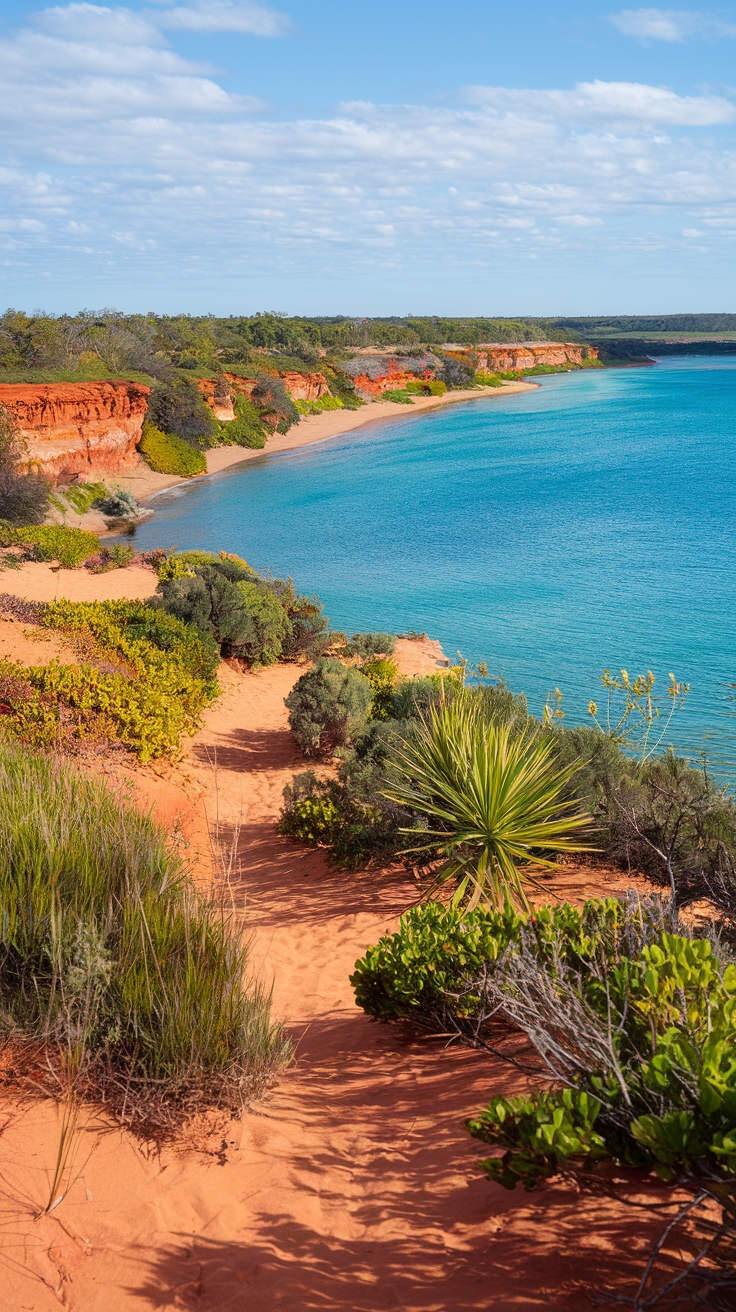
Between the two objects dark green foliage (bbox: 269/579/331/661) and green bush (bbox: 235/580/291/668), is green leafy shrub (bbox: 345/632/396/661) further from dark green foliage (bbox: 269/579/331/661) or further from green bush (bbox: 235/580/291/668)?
green bush (bbox: 235/580/291/668)

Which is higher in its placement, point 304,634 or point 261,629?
point 261,629

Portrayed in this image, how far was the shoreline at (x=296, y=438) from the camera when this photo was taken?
36938 millimetres

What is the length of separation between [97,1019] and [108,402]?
35330mm

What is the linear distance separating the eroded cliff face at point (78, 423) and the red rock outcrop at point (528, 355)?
200 ft

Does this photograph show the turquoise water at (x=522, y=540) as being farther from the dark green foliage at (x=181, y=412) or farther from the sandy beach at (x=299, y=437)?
the dark green foliage at (x=181, y=412)

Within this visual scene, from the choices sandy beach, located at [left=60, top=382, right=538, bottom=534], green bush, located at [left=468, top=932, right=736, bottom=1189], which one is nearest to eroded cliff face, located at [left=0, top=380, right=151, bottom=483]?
sandy beach, located at [left=60, top=382, right=538, bottom=534]

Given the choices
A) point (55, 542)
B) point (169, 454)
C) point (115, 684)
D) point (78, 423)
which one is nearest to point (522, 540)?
point (55, 542)

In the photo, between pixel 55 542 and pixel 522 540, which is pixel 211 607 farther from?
pixel 522 540

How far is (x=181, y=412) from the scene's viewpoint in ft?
140

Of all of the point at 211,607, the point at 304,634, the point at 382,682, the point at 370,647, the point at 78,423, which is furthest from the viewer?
the point at 78,423

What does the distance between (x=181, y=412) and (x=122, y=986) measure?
4171 cm

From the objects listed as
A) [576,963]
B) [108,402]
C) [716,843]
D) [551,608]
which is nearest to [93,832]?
[576,963]

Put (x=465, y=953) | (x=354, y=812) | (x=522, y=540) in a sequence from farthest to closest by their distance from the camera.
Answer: (x=522, y=540)
(x=354, y=812)
(x=465, y=953)

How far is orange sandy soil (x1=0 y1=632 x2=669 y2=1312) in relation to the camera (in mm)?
2912
